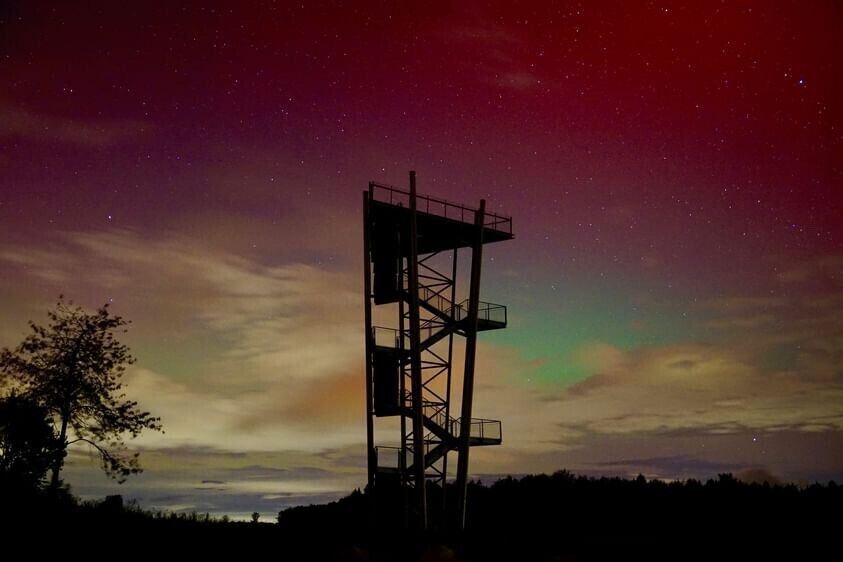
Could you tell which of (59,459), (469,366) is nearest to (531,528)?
(469,366)

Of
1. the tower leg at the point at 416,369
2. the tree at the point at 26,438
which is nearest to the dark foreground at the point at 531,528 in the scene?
the tower leg at the point at 416,369

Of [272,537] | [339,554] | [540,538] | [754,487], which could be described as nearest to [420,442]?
[540,538]

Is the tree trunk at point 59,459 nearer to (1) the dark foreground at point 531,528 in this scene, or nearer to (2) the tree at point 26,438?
(2) the tree at point 26,438

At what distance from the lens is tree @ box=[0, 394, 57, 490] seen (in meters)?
39.5

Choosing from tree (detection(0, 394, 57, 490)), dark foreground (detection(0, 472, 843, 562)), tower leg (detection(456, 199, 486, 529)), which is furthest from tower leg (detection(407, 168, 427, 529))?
tree (detection(0, 394, 57, 490))

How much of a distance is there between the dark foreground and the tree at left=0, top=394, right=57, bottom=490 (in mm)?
5608

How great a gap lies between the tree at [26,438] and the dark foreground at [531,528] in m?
5.61

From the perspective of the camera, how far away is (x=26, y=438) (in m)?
40.8

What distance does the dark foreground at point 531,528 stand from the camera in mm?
24125

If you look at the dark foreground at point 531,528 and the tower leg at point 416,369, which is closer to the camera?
the dark foreground at point 531,528

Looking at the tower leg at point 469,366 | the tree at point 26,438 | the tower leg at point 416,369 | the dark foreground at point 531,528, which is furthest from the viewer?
the tree at point 26,438

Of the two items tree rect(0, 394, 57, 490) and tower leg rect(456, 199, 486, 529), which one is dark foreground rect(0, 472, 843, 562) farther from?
tree rect(0, 394, 57, 490)

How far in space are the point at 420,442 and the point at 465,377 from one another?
4.04 m

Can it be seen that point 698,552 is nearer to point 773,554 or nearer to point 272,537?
point 773,554
